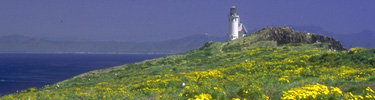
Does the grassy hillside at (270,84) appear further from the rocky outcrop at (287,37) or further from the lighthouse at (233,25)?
the lighthouse at (233,25)

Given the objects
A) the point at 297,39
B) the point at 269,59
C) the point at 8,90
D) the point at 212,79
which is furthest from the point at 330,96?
the point at 8,90

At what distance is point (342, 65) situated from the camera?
88.5 feet

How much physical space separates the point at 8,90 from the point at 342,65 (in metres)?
83.4

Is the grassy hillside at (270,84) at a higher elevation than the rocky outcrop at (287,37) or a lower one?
lower

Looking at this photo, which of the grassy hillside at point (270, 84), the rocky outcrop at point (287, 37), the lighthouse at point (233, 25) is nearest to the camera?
the grassy hillside at point (270, 84)

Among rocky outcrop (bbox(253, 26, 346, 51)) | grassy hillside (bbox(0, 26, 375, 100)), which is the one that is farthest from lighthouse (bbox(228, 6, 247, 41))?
grassy hillside (bbox(0, 26, 375, 100))

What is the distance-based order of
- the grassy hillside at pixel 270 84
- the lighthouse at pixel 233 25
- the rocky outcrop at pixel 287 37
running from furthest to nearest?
the lighthouse at pixel 233 25 → the rocky outcrop at pixel 287 37 → the grassy hillside at pixel 270 84

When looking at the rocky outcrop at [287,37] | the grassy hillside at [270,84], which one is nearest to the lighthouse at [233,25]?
the rocky outcrop at [287,37]

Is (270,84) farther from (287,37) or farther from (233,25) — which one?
(233,25)

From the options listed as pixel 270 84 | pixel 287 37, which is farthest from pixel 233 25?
pixel 270 84

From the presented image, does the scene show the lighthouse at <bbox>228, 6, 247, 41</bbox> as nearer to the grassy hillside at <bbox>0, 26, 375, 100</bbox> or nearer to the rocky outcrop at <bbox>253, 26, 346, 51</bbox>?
the rocky outcrop at <bbox>253, 26, 346, 51</bbox>

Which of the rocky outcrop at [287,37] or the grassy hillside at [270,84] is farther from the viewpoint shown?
the rocky outcrop at [287,37]

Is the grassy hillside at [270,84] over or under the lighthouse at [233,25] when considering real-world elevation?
under

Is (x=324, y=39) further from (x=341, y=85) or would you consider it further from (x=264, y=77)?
(x=341, y=85)
